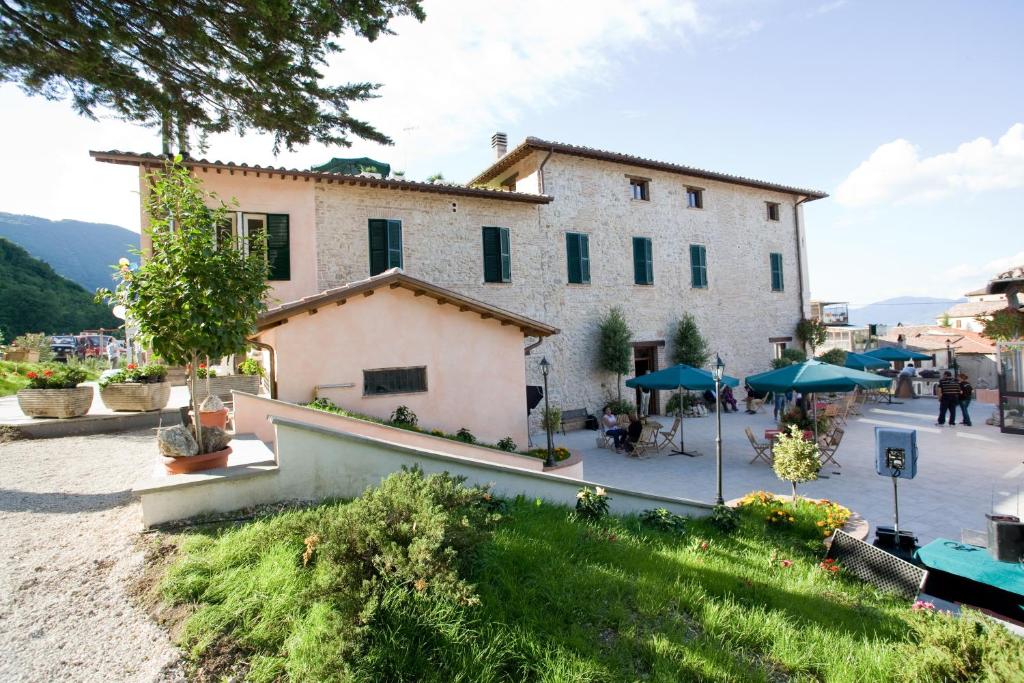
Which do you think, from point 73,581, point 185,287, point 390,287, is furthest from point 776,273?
point 73,581

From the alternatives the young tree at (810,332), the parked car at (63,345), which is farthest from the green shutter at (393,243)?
the parked car at (63,345)

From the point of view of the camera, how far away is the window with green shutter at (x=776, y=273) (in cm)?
2073

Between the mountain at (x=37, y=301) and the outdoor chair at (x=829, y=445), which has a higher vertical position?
the mountain at (x=37, y=301)

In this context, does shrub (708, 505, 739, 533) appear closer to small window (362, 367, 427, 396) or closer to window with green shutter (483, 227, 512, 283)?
small window (362, 367, 427, 396)

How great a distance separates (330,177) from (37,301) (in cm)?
3751

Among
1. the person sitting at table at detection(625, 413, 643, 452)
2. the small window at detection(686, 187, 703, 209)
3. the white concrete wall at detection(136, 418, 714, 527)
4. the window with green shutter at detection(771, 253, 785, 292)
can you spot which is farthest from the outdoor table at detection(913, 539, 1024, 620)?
the window with green shutter at detection(771, 253, 785, 292)

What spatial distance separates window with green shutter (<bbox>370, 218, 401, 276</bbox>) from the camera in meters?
12.5

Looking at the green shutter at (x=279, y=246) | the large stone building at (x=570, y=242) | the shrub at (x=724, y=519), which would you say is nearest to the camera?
the shrub at (x=724, y=519)

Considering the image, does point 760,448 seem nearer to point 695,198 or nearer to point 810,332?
point 695,198

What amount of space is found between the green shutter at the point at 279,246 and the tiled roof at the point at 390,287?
2.50 m

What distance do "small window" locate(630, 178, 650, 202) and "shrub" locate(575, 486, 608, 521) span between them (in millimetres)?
13706

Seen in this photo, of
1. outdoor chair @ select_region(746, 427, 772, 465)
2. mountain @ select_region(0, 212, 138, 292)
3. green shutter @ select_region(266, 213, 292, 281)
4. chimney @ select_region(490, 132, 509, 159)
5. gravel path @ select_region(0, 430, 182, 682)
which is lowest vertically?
outdoor chair @ select_region(746, 427, 772, 465)

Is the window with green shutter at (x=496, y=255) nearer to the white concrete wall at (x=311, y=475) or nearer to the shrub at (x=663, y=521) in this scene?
the white concrete wall at (x=311, y=475)

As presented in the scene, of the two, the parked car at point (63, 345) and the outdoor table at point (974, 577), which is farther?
the parked car at point (63, 345)
